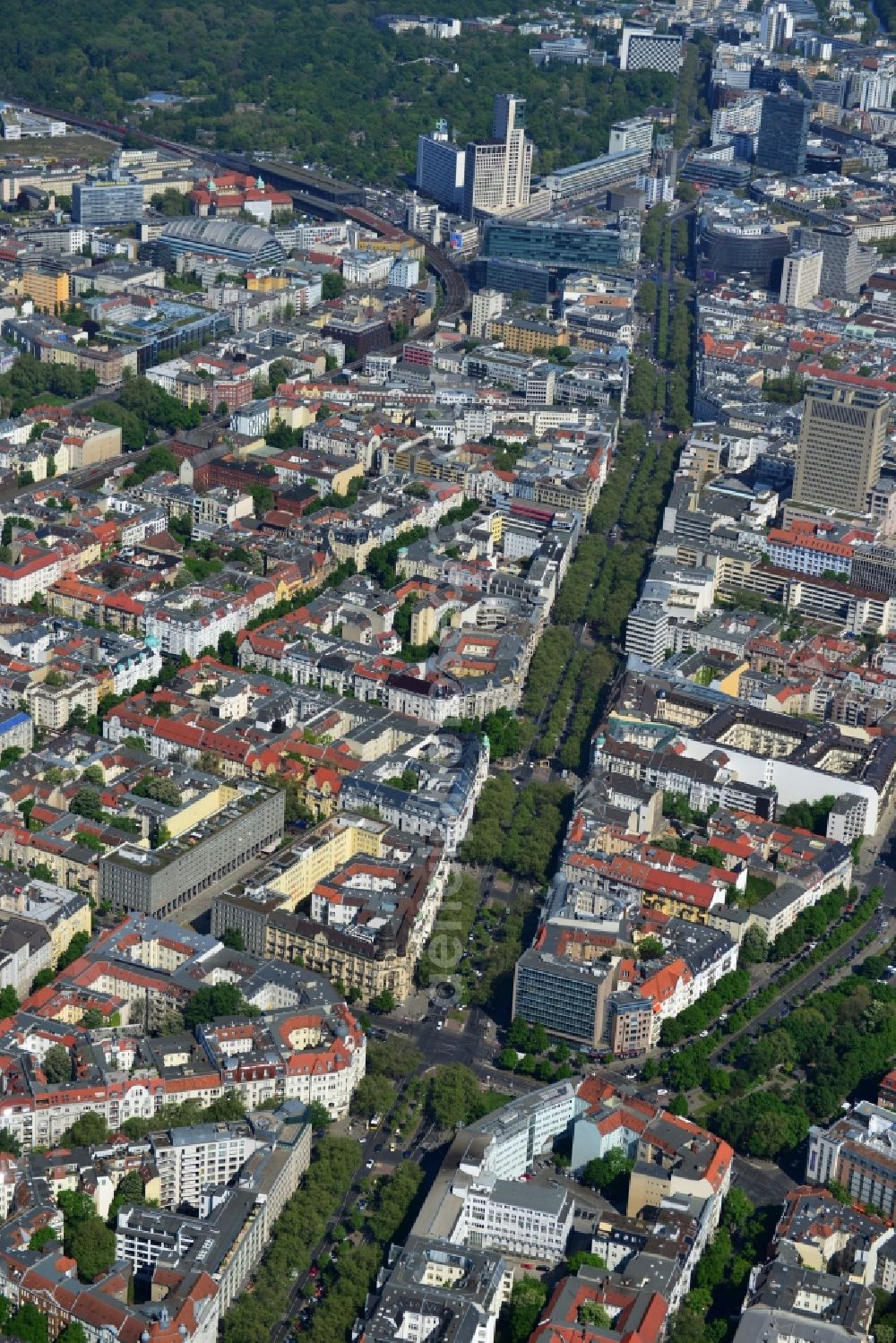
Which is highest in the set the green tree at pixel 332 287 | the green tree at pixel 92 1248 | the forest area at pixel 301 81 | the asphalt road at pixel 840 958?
the forest area at pixel 301 81

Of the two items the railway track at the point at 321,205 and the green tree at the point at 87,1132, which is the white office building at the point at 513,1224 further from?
the railway track at the point at 321,205

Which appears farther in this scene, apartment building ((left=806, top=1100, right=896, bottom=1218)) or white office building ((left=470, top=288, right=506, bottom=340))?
white office building ((left=470, top=288, right=506, bottom=340))

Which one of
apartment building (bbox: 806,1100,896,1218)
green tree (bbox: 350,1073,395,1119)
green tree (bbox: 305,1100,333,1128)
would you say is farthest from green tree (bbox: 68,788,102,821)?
apartment building (bbox: 806,1100,896,1218)

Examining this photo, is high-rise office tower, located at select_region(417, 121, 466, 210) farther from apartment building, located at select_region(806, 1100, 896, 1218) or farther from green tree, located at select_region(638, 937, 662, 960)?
apartment building, located at select_region(806, 1100, 896, 1218)

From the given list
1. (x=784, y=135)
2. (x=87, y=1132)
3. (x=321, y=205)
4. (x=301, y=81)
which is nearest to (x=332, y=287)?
(x=321, y=205)

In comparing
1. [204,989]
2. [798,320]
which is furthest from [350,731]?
[798,320]

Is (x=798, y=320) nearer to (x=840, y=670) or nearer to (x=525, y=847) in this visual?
(x=840, y=670)

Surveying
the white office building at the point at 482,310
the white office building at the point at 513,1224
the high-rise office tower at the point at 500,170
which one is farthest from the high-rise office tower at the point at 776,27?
the white office building at the point at 513,1224
